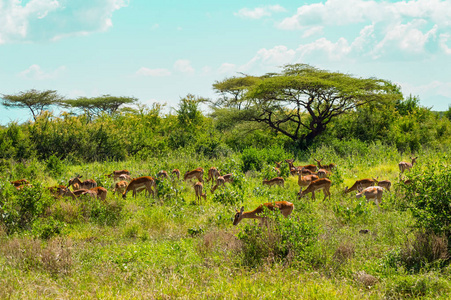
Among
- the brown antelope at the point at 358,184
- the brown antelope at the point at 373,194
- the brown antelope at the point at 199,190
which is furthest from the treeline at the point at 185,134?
the brown antelope at the point at 373,194

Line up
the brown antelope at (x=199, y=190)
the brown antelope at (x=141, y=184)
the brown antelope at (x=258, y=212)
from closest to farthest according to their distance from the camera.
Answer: the brown antelope at (x=258, y=212), the brown antelope at (x=199, y=190), the brown antelope at (x=141, y=184)

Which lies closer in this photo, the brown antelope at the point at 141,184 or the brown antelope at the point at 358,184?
the brown antelope at the point at 141,184

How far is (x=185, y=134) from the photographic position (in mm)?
24312

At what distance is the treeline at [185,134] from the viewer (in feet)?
64.5

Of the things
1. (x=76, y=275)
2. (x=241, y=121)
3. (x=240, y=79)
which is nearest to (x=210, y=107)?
(x=240, y=79)

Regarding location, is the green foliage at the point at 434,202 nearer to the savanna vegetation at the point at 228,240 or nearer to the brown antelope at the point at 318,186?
the savanna vegetation at the point at 228,240

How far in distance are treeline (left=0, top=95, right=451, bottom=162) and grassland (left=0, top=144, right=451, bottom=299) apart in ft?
32.2

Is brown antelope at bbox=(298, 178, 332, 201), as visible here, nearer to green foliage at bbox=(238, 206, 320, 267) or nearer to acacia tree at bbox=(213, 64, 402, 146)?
green foliage at bbox=(238, 206, 320, 267)

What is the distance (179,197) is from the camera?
34.2 ft

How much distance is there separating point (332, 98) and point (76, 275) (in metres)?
22.4

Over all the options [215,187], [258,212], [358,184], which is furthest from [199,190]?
[358,184]

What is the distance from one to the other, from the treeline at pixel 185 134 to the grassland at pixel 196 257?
9.82 metres

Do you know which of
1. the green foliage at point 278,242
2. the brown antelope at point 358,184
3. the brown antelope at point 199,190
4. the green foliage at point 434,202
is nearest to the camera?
the green foliage at point 278,242

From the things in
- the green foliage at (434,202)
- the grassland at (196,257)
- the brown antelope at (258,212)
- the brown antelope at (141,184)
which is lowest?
the grassland at (196,257)
